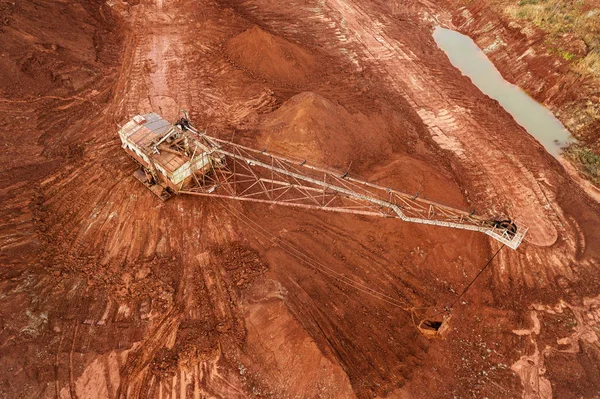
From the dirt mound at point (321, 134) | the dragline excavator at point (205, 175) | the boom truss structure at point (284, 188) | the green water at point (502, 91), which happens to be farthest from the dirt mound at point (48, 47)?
the green water at point (502, 91)

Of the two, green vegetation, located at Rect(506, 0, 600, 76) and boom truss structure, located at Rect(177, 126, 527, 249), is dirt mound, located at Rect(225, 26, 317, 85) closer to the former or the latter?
boom truss structure, located at Rect(177, 126, 527, 249)

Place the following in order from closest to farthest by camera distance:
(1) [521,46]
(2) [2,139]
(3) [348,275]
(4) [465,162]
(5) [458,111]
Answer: (3) [348,275]
(2) [2,139]
(4) [465,162]
(5) [458,111]
(1) [521,46]

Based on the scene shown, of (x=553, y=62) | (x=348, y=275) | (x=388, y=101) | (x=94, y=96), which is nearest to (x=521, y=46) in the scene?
(x=553, y=62)

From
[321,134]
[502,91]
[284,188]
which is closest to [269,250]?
[284,188]

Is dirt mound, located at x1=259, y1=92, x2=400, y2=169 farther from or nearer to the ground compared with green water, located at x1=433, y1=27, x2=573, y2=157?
nearer to the ground

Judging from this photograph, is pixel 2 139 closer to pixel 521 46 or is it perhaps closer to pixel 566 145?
pixel 566 145

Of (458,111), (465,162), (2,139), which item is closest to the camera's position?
(2,139)

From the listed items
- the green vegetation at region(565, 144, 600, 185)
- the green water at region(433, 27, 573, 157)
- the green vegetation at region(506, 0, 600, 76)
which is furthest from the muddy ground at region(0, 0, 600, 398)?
the green vegetation at region(506, 0, 600, 76)

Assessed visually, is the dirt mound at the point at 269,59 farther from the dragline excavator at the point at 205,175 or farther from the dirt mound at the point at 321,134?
the dragline excavator at the point at 205,175

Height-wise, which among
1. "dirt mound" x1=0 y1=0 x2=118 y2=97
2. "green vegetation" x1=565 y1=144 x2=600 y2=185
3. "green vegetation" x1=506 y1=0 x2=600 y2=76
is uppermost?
"green vegetation" x1=506 y1=0 x2=600 y2=76
